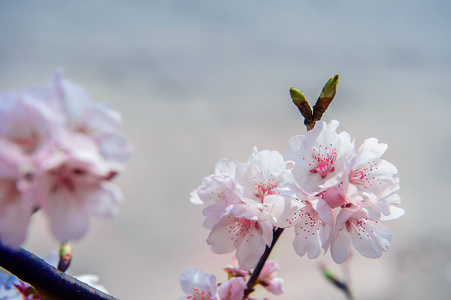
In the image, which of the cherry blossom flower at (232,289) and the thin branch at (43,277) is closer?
the thin branch at (43,277)

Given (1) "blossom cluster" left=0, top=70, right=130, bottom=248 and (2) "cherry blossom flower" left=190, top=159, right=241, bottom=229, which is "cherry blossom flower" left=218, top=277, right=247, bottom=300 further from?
(1) "blossom cluster" left=0, top=70, right=130, bottom=248

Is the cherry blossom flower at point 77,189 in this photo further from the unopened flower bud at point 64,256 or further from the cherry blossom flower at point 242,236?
the unopened flower bud at point 64,256

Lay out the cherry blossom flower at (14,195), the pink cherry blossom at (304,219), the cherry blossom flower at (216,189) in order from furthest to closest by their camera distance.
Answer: the cherry blossom flower at (216,189)
the pink cherry blossom at (304,219)
the cherry blossom flower at (14,195)

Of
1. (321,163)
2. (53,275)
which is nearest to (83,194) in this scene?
(53,275)

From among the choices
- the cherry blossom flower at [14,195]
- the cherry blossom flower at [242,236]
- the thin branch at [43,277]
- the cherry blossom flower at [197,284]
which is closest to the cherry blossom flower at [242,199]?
the cherry blossom flower at [242,236]

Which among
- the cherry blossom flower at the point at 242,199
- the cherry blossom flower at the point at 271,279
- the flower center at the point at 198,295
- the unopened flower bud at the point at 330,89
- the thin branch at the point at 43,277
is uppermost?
the unopened flower bud at the point at 330,89

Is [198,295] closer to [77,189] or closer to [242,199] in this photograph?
[242,199]

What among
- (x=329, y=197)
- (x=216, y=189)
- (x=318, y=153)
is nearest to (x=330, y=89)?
Answer: (x=318, y=153)
